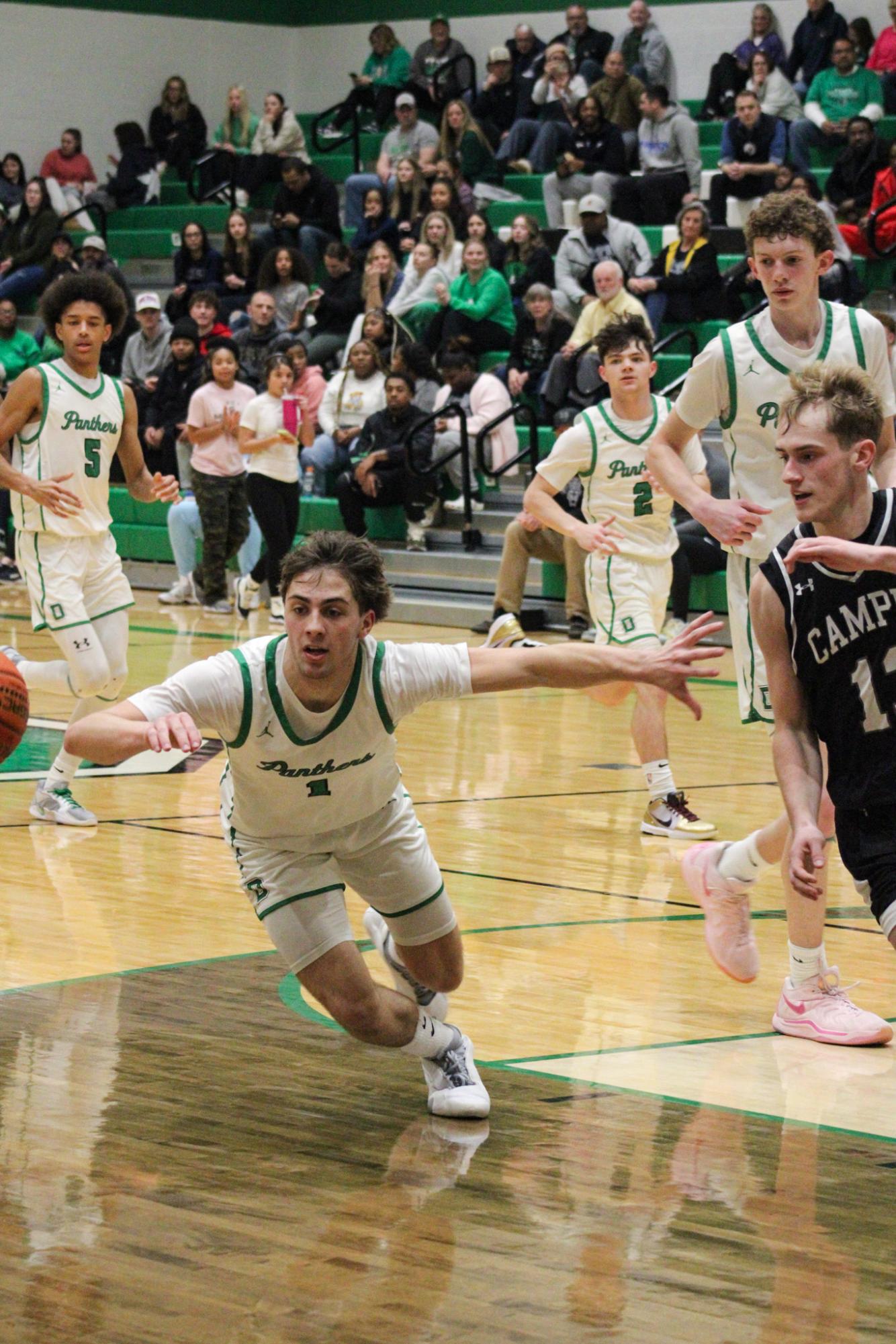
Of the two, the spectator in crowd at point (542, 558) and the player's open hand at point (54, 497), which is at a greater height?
the player's open hand at point (54, 497)

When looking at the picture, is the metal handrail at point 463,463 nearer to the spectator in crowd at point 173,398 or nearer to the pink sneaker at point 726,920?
the spectator in crowd at point 173,398

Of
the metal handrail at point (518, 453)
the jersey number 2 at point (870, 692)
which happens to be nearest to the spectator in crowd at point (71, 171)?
the metal handrail at point (518, 453)

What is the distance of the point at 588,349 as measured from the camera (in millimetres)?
14438

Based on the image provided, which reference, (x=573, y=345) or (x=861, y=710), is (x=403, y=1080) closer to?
(x=861, y=710)

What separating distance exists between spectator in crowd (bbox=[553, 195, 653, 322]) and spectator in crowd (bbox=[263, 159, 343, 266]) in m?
3.65

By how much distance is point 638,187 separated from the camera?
16906 millimetres

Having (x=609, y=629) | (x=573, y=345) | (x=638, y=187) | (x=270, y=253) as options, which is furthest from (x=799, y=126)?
(x=609, y=629)

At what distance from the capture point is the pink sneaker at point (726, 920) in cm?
500

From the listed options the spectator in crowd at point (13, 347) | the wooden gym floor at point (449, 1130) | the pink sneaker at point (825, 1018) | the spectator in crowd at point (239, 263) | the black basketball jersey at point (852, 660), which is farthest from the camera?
the spectator in crowd at point (239, 263)

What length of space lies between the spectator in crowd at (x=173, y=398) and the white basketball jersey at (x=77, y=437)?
8.30 meters

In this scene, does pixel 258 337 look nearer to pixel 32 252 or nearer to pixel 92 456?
pixel 32 252

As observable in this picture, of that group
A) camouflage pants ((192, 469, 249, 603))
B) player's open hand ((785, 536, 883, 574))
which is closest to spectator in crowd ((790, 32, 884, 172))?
camouflage pants ((192, 469, 249, 603))

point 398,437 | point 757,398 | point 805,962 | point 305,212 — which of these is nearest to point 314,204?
point 305,212

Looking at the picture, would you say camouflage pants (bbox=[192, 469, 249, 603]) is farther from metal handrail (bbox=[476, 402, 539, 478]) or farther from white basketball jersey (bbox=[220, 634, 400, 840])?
white basketball jersey (bbox=[220, 634, 400, 840])
